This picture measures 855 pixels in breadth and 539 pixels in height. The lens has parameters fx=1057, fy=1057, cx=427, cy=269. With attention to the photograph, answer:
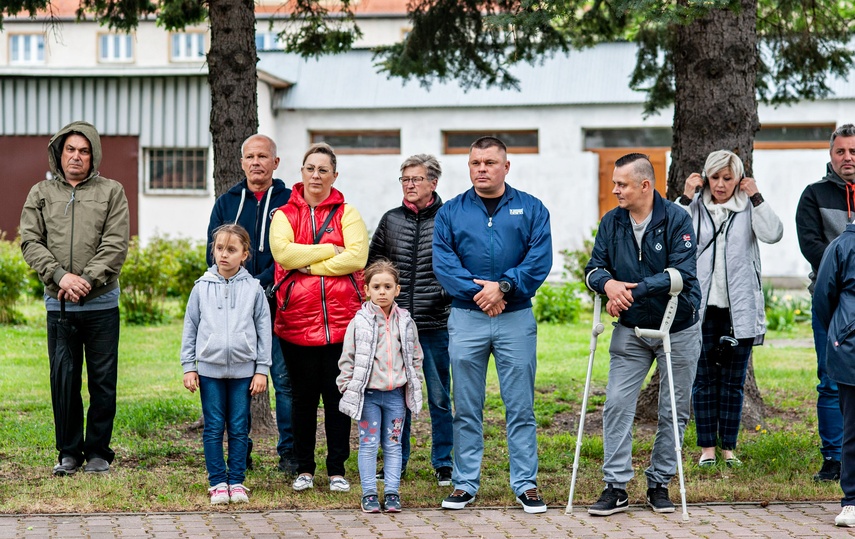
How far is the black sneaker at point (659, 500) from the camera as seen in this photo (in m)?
5.92

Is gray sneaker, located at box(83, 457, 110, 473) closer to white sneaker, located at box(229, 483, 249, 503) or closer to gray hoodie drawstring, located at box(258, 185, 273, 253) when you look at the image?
white sneaker, located at box(229, 483, 249, 503)

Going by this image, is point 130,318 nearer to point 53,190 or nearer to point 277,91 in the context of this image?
point 53,190

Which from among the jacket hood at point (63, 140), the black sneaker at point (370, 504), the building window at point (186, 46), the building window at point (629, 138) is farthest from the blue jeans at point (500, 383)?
the building window at point (186, 46)

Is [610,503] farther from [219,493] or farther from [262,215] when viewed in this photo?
[262,215]

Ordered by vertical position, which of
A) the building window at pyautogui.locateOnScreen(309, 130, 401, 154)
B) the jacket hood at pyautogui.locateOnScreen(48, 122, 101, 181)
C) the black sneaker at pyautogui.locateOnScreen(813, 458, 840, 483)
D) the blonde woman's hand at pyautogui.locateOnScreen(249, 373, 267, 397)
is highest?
the building window at pyautogui.locateOnScreen(309, 130, 401, 154)

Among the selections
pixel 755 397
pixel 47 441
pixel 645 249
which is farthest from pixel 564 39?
pixel 47 441

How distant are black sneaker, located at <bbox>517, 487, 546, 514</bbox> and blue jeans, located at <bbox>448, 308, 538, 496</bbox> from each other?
0.12ft

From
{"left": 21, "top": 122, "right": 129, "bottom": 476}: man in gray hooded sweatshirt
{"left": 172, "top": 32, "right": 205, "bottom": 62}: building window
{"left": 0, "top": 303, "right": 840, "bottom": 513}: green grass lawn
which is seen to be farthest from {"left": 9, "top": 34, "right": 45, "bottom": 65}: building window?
{"left": 21, "top": 122, "right": 129, "bottom": 476}: man in gray hooded sweatshirt

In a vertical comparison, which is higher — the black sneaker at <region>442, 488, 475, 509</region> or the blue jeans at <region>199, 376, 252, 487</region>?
the blue jeans at <region>199, 376, 252, 487</region>

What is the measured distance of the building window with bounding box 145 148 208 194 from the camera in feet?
80.6

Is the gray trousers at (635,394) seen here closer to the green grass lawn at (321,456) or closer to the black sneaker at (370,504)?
the green grass lawn at (321,456)

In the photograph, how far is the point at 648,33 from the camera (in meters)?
11.8

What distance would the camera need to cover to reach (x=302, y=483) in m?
6.36

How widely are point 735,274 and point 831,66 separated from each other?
534cm
